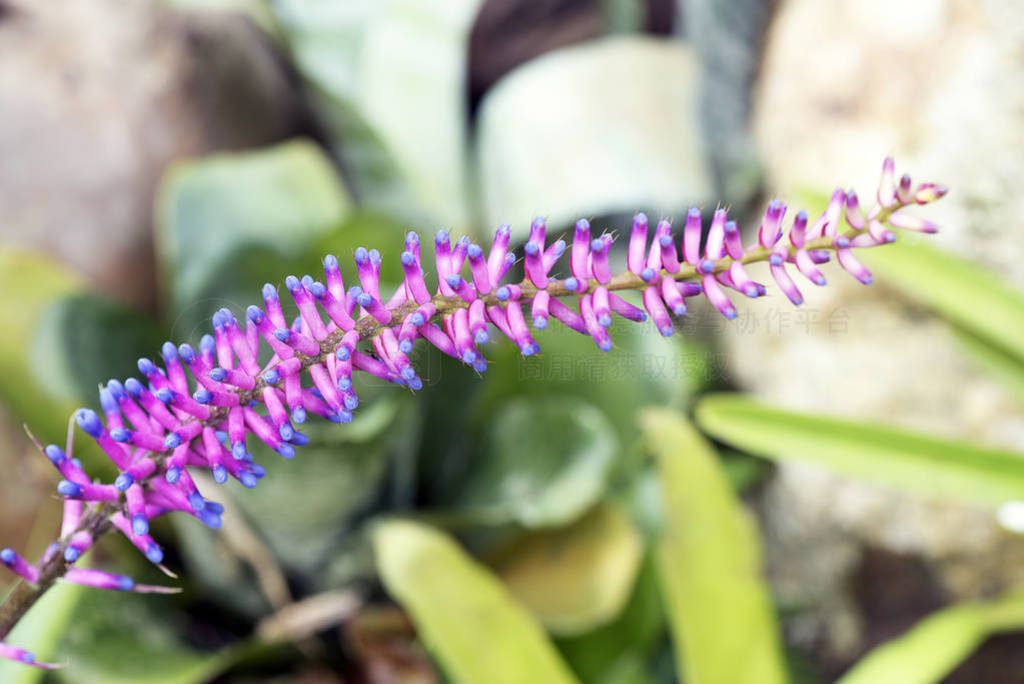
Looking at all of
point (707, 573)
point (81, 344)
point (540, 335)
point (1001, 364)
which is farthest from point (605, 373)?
point (81, 344)

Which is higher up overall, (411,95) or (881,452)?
(411,95)

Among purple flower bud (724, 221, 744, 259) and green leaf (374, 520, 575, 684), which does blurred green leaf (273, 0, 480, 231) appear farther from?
purple flower bud (724, 221, 744, 259)

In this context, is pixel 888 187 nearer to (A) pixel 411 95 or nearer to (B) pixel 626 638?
(B) pixel 626 638

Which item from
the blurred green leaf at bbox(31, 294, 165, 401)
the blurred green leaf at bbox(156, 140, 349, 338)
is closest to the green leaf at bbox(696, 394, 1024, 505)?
the blurred green leaf at bbox(156, 140, 349, 338)

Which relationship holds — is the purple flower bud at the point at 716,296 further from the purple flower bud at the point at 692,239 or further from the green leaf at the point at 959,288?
the green leaf at the point at 959,288

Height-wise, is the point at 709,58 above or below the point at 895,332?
above

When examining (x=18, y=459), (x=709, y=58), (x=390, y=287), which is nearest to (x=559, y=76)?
(x=709, y=58)

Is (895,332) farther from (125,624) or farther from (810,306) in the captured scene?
(125,624)
